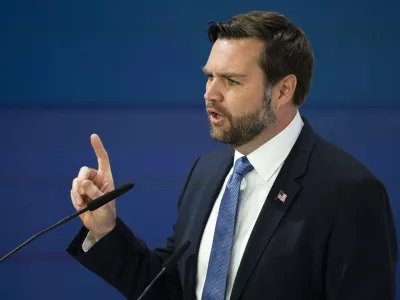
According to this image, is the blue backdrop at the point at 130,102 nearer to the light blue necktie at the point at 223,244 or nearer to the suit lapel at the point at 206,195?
the suit lapel at the point at 206,195

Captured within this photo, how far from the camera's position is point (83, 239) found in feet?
4.82

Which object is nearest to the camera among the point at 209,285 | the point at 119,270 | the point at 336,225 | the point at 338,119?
the point at 336,225

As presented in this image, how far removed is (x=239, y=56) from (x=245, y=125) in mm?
155

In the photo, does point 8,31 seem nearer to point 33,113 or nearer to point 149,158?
point 33,113

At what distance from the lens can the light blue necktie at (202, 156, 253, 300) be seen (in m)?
1.34

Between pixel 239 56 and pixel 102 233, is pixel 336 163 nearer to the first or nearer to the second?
pixel 239 56

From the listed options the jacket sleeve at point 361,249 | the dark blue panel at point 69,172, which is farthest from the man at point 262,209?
the dark blue panel at point 69,172

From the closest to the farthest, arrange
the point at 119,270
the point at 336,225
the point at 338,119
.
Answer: the point at 336,225 < the point at 119,270 < the point at 338,119

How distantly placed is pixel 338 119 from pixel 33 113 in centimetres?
104

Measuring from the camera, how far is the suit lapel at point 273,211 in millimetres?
1290

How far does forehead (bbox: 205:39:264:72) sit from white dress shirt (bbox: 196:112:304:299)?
177 mm

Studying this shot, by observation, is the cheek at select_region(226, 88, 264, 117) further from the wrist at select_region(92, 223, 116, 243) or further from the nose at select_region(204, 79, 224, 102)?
the wrist at select_region(92, 223, 116, 243)

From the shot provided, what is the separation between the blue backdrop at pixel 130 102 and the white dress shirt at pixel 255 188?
691mm

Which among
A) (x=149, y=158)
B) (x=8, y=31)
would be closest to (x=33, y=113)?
(x=8, y=31)
